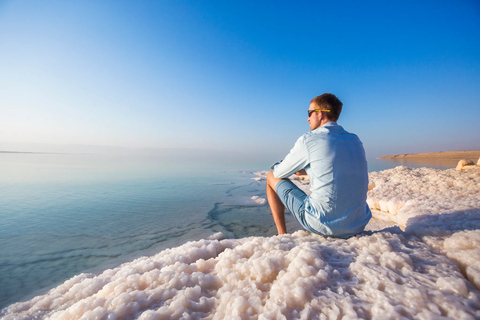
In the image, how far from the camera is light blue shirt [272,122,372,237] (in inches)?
66.6

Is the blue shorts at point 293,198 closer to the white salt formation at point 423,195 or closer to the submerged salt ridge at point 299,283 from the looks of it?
the submerged salt ridge at point 299,283

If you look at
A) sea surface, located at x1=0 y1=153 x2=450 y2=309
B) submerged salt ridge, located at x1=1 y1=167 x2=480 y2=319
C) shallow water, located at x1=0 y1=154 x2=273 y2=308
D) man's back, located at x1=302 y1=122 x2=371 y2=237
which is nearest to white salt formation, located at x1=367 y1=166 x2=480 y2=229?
submerged salt ridge, located at x1=1 y1=167 x2=480 y2=319

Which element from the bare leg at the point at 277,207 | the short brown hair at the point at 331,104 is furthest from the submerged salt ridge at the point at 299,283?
the short brown hair at the point at 331,104

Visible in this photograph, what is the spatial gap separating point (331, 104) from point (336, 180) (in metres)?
0.83

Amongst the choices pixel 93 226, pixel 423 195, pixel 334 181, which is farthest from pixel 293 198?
pixel 93 226

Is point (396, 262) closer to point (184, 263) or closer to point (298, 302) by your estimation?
point (298, 302)

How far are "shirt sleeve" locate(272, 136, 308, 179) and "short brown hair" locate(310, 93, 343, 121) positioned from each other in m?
0.48

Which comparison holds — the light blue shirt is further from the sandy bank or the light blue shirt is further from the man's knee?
the sandy bank

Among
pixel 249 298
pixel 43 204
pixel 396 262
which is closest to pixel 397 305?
pixel 396 262

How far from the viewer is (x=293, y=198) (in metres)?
2.07

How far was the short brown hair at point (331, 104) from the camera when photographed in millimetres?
2025

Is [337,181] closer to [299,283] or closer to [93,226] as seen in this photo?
[299,283]

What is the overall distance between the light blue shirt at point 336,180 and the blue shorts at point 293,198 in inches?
3.9

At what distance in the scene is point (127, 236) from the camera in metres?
3.69
